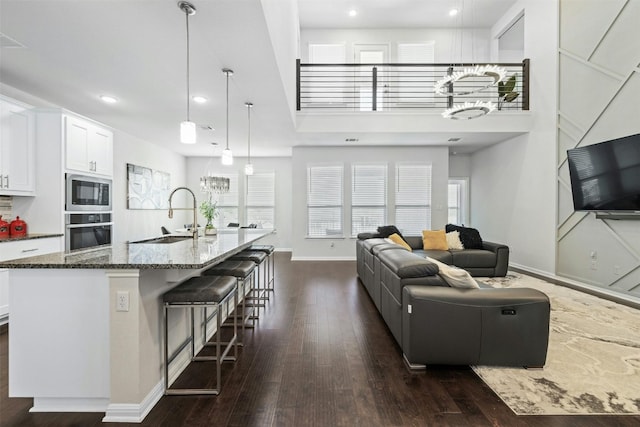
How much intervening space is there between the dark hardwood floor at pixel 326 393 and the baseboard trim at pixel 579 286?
10.4 ft

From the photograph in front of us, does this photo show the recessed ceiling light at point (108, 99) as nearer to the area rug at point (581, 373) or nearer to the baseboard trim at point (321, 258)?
the baseboard trim at point (321, 258)

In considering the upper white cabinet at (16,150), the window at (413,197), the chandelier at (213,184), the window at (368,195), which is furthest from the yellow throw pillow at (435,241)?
the upper white cabinet at (16,150)

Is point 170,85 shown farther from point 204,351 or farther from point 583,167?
point 583,167

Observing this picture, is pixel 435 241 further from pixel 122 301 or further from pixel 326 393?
pixel 122 301

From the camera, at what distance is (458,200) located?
856 centimetres

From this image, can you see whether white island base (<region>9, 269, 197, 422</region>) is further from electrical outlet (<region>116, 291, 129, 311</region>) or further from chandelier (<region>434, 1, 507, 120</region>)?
chandelier (<region>434, 1, 507, 120</region>)

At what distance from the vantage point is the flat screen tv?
3828mm

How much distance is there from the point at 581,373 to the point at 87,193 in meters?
6.18

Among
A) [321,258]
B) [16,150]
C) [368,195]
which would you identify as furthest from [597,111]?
[16,150]

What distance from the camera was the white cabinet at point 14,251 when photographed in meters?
3.16

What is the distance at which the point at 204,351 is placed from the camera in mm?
2699

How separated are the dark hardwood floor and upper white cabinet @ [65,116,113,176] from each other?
2548mm

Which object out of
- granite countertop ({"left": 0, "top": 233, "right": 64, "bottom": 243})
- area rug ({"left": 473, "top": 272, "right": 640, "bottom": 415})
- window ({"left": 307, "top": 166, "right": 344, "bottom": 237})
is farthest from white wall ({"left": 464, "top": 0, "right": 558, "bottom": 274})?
granite countertop ({"left": 0, "top": 233, "right": 64, "bottom": 243})

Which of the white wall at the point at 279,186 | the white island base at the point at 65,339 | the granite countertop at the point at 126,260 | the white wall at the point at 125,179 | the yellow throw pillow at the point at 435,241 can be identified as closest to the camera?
the granite countertop at the point at 126,260
